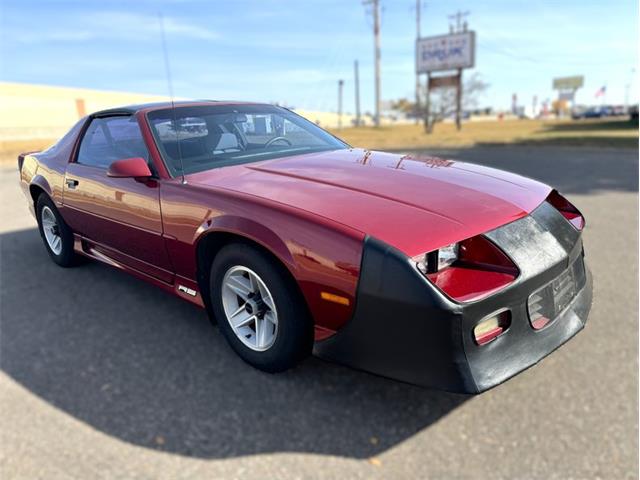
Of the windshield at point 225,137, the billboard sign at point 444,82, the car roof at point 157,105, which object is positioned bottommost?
the windshield at point 225,137

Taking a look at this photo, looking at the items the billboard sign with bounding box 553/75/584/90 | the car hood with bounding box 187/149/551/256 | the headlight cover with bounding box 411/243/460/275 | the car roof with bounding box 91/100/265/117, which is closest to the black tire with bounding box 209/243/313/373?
the car hood with bounding box 187/149/551/256

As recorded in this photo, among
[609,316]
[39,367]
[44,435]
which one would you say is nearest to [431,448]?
[44,435]

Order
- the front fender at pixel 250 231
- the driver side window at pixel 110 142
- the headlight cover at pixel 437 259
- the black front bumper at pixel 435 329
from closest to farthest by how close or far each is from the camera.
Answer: the black front bumper at pixel 435 329
the headlight cover at pixel 437 259
the front fender at pixel 250 231
the driver side window at pixel 110 142

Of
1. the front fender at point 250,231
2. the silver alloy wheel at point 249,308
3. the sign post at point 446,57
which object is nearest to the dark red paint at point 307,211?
the front fender at point 250,231

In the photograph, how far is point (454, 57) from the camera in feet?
126

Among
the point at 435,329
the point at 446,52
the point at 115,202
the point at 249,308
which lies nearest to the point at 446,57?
the point at 446,52

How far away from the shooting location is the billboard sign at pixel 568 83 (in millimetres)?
102062

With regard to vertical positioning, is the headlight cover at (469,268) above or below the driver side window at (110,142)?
below

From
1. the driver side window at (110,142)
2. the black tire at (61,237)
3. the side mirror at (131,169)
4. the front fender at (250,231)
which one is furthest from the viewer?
the black tire at (61,237)

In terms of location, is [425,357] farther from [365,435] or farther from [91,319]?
[91,319]

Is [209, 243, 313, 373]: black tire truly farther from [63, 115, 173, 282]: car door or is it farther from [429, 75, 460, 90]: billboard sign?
[429, 75, 460, 90]: billboard sign

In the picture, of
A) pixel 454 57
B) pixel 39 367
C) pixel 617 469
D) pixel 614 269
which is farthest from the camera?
pixel 454 57

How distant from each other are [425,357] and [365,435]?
490 mm

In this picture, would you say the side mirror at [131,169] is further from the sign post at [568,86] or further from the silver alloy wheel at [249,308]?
the sign post at [568,86]
